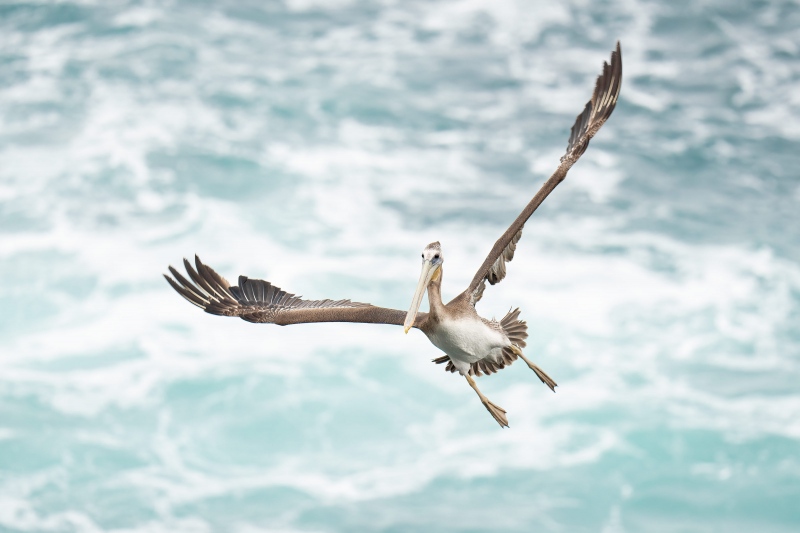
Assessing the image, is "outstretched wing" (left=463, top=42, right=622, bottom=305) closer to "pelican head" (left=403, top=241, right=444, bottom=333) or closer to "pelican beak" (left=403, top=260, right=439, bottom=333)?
"pelican head" (left=403, top=241, right=444, bottom=333)

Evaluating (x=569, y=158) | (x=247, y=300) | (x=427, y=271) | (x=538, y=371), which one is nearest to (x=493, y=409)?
(x=538, y=371)

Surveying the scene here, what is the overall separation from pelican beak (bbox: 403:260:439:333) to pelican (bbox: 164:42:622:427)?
11 millimetres

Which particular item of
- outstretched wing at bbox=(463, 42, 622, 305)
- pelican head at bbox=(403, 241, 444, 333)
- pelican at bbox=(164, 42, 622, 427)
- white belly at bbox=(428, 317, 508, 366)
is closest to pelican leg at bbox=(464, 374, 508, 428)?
pelican at bbox=(164, 42, 622, 427)

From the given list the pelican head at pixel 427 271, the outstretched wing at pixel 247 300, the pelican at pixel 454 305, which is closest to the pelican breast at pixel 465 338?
the pelican at pixel 454 305

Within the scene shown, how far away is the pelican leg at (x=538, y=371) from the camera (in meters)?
11.9

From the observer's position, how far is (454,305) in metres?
12.1

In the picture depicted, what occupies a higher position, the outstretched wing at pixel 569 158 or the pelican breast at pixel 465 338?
the outstretched wing at pixel 569 158

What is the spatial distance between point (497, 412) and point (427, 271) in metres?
2.35

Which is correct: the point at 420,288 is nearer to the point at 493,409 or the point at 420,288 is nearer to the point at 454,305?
the point at 454,305

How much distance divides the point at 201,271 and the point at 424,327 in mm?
4467

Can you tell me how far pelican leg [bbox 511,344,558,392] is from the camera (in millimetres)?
11906

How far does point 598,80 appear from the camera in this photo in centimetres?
1446

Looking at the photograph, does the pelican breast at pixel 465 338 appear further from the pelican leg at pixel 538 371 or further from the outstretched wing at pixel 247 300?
the outstretched wing at pixel 247 300

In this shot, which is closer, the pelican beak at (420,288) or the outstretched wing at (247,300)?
the pelican beak at (420,288)
